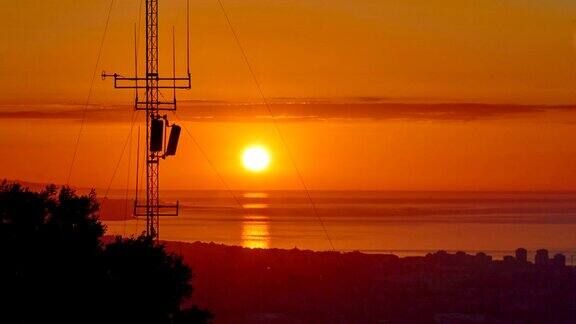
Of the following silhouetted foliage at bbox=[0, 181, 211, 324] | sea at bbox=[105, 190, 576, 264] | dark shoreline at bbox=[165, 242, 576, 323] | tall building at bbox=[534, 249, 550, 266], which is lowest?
silhouetted foliage at bbox=[0, 181, 211, 324]

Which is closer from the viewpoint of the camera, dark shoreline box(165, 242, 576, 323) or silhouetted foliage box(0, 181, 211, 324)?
silhouetted foliage box(0, 181, 211, 324)

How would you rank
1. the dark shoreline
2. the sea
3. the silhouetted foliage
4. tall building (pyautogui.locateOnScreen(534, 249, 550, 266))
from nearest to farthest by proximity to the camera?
the silhouetted foliage
the dark shoreline
tall building (pyautogui.locateOnScreen(534, 249, 550, 266))
the sea

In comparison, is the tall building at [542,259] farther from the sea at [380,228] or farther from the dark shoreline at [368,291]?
the sea at [380,228]

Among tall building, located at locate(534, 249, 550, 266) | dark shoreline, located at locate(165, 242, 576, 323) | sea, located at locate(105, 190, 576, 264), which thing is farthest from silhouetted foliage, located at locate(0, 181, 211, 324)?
sea, located at locate(105, 190, 576, 264)

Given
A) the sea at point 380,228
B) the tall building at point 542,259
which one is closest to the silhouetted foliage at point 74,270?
the tall building at point 542,259

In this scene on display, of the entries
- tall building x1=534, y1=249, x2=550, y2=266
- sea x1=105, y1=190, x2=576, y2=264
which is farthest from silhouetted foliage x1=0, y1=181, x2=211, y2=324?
sea x1=105, y1=190, x2=576, y2=264

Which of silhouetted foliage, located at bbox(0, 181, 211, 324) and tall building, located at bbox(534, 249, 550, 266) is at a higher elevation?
tall building, located at bbox(534, 249, 550, 266)

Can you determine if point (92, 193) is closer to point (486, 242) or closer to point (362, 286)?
point (362, 286)

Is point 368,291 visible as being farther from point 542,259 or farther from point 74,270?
point 74,270

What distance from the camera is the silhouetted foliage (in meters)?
21.2

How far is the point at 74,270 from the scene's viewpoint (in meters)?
22.0

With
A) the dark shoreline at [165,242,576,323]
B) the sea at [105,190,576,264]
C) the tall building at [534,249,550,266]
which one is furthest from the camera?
the sea at [105,190,576,264]

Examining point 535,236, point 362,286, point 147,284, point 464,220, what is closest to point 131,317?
point 147,284

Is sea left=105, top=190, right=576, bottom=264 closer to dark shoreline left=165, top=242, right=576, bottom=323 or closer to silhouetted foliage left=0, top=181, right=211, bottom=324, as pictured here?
dark shoreline left=165, top=242, right=576, bottom=323
